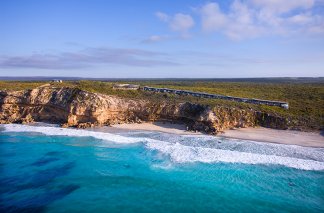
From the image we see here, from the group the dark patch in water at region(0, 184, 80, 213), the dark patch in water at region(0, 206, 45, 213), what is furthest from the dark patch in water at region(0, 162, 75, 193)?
the dark patch in water at region(0, 206, 45, 213)

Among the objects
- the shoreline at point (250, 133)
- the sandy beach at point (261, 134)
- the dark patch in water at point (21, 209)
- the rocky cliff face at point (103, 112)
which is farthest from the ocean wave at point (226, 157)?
the dark patch in water at point (21, 209)

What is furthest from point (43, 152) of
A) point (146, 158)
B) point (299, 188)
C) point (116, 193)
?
point (299, 188)

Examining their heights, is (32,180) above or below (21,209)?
above

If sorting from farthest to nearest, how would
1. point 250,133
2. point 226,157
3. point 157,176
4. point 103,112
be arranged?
point 103,112, point 250,133, point 226,157, point 157,176

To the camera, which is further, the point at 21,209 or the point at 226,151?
the point at 226,151

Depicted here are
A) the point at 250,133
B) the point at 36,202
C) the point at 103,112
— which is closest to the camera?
the point at 36,202

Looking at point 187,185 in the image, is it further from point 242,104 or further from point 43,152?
point 242,104

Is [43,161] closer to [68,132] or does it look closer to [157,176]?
[68,132]

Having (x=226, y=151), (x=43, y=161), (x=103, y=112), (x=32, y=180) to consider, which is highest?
(x=103, y=112)

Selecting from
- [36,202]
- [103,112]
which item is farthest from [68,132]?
[36,202]
